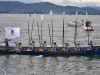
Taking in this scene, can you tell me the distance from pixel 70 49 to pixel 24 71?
42.8ft

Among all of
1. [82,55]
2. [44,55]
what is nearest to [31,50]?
[44,55]

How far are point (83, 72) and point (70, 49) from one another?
11.2 m

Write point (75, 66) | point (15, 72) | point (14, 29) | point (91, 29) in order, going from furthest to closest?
point (91, 29), point (14, 29), point (75, 66), point (15, 72)

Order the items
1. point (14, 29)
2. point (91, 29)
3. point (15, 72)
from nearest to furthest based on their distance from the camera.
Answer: point (15, 72) → point (14, 29) → point (91, 29)

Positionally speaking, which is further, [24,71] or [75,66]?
[75,66]

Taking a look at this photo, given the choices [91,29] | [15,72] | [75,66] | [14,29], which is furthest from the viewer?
[91,29]

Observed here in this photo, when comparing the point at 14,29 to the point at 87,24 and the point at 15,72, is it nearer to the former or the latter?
the point at 15,72

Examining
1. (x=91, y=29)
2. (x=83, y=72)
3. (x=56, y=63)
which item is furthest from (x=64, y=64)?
(x=91, y=29)

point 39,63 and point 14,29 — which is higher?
point 14,29

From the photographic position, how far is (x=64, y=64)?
4188 cm

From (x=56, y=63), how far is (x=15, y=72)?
324 inches

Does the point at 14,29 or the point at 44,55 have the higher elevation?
the point at 14,29

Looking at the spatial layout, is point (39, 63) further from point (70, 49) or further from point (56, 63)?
point (70, 49)

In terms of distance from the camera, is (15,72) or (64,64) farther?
(64,64)
